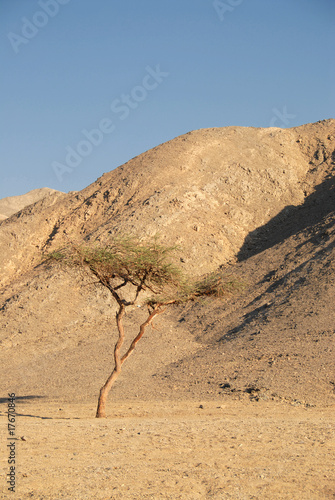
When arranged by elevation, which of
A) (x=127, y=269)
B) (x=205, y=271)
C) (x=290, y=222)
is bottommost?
(x=127, y=269)

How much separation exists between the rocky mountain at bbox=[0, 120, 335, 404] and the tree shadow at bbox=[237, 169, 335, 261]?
0.12 metres

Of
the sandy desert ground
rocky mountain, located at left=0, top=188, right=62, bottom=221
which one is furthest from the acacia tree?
rocky mountain, located at left=0, top=188, right=62, bottom=221

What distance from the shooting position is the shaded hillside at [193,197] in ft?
102

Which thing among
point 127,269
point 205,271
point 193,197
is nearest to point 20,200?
point 193,197

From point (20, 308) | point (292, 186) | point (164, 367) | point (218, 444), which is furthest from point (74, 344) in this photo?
point (292, 186)

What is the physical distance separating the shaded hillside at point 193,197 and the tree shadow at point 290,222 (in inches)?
22.8

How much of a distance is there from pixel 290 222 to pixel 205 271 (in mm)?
7448

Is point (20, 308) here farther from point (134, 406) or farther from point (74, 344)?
point (134, 406)

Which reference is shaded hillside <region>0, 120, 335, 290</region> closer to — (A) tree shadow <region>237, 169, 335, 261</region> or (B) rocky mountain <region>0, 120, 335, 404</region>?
(B) rocky mountain <region>0, 120, 335, 404</region>

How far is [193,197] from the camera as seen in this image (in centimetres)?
3306

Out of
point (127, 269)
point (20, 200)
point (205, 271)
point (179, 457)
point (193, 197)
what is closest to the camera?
point (179, 457)

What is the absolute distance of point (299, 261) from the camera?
2611cm

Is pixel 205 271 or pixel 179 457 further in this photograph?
pixel 205 271

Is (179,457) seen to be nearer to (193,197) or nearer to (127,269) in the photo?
(127,269)
